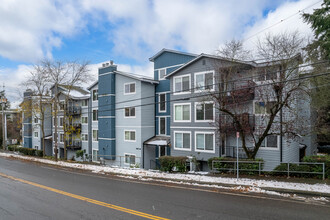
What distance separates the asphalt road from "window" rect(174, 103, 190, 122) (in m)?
9.18

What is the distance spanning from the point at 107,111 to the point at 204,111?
42.6ft

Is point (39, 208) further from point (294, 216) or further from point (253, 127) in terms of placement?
point (253, 127)

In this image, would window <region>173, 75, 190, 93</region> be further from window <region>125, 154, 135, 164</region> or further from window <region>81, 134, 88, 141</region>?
window <region>81, 134, 88, 141</region>

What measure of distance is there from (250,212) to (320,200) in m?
3.45

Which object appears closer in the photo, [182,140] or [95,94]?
[182,140]

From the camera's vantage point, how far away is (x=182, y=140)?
20.5m

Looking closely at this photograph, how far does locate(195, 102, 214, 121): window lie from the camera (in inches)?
733

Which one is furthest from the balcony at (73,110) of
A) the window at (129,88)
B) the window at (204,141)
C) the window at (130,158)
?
the window at (204,141)

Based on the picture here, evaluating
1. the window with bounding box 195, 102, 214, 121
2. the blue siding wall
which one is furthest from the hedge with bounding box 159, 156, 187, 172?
the blue siding wall

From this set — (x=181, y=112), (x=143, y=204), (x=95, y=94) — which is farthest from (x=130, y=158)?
(x=143, y=204)

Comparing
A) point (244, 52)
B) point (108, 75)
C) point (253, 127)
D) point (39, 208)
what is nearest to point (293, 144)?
point (253, 127)

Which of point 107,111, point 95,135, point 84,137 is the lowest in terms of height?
point 84,137

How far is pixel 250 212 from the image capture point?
7660 millimetres

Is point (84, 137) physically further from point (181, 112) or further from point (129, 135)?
point (181, 112)
